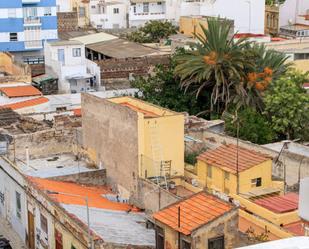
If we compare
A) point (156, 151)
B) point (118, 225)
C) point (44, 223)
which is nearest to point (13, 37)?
point (156, 151)

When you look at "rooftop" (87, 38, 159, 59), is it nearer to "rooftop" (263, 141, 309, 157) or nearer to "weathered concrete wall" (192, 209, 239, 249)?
"rooftop" (263, 141, 309, 157)

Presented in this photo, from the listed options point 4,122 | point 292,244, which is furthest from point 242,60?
point 292,244

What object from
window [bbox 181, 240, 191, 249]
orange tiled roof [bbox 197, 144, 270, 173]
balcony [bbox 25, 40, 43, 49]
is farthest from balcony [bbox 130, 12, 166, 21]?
window [bbox 181, 240, 191, 249]

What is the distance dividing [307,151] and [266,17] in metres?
52.0

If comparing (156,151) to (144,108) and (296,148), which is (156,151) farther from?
(296,148)

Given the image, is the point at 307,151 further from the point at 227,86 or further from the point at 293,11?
the point at 293,11

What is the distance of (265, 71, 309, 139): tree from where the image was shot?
37.5 m

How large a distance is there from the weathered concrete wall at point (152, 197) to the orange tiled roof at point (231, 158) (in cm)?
268

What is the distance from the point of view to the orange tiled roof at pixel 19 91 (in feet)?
145

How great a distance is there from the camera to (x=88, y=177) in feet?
98.5

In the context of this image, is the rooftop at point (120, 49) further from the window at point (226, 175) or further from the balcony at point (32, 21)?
the window at point (226, 175)

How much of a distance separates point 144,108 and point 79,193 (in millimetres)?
4974

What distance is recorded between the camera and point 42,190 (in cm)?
2697

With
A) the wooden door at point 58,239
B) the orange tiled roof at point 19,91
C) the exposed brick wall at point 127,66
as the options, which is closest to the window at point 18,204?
the wooden door at point 58,239
